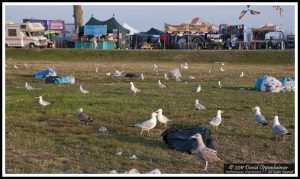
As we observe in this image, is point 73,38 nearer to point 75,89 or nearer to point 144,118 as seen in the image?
point 75,89

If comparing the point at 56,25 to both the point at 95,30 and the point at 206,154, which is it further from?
the point at 206,154

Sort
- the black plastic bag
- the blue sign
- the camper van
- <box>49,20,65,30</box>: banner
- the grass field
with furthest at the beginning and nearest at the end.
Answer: <box>49,20,65,30</box>: banner < the blue sign < the camper van < the black plastic bag < the grass field

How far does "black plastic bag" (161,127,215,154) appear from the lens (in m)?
9.58

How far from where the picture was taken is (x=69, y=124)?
12.2 meters

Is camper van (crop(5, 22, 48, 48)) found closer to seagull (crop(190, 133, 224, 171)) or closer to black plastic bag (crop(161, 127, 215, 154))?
black plastic bag (crop(161, 127, 215, 154))

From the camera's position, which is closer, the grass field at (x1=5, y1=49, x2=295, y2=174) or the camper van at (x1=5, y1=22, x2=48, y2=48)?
the grass field at (x1=5, y1=49, x2=295, y2=174)

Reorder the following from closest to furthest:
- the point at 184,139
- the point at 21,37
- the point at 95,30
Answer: the point at 184,139 → the point at 21,37 → the point at 95,30

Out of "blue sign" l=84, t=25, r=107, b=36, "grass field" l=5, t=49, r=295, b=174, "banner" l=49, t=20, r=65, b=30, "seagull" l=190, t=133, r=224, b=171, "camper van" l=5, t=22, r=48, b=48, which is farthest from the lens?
"banner" l=49, t=20, r=65, b=30

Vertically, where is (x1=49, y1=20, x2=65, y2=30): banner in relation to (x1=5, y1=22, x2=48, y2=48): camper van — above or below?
above

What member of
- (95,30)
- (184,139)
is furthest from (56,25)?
(184,139)

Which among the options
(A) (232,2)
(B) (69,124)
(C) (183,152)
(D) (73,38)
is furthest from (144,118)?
(D) (73,38)

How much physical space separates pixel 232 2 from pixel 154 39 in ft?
138

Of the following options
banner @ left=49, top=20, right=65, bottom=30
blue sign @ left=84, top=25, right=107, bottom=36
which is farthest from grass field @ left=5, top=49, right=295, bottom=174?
banner @ left=49, top=20, right=65, bottom=30

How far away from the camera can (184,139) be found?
977cm
